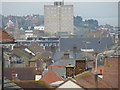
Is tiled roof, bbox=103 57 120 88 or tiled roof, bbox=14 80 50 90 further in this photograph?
tiled roof, bbox=103 57 120 88

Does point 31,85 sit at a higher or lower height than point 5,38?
lower

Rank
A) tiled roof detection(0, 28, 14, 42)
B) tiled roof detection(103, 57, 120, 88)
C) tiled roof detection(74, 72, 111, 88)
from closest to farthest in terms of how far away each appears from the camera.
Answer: tiled roof detection(0, 28, 14, 42)
tiled roof detection(74, 72, 111, 88)
tiled roof detection(103, 57, 120, 88)

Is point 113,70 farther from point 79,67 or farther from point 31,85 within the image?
point 79,67

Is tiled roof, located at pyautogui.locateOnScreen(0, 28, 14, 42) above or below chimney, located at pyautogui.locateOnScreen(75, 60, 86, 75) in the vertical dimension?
above

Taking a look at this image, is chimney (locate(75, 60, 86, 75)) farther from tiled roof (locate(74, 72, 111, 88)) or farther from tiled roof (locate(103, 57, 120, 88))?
tiled roof (locate(103, 57, 120, 88))

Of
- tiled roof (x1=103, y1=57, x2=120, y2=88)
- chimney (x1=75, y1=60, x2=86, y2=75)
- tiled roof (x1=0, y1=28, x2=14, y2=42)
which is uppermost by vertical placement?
tiled roof (x1=0, y1=28, x2=14, y2=42)

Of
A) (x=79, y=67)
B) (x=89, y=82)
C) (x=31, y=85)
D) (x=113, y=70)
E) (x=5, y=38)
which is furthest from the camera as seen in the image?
(x=79, y=67)

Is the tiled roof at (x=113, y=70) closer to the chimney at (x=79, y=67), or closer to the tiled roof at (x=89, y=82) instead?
the tiled roof at (x=89, y=82)

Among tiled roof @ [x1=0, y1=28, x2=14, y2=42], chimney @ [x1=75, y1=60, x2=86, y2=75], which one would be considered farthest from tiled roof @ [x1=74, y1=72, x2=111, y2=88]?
chimney @ [x1=75, y1=60, x2=86, y2=75]

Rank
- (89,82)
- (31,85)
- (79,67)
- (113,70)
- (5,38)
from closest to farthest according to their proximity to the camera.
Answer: (5,38) → (31,85) → (89,82) → (113,70) → (79,67)

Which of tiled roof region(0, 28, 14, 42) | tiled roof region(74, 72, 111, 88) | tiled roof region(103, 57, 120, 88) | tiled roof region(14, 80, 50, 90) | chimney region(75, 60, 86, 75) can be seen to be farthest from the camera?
chimney region(75, 60, 86, 75)

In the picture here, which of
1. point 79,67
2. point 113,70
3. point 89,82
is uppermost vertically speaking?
point 113,70

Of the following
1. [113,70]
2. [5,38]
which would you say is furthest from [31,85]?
[5,38]

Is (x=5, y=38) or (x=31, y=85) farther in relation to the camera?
(x=31, y=85)
